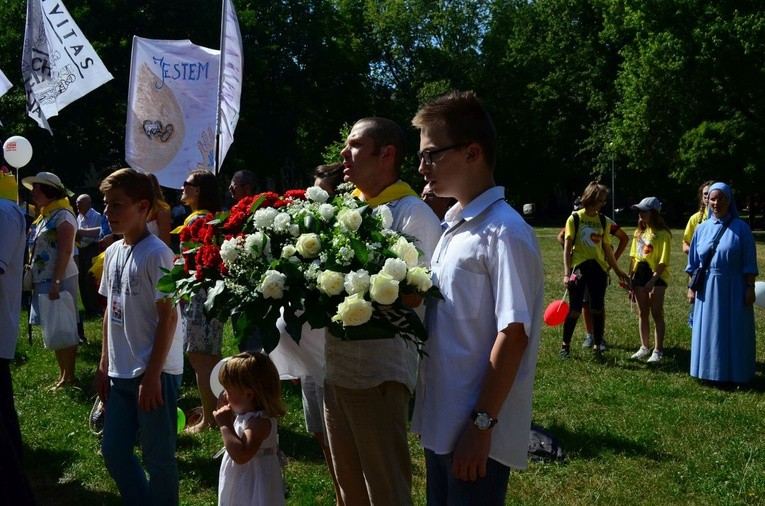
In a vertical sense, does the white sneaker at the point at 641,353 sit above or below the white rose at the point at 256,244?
below

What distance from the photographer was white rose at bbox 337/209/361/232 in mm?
3100

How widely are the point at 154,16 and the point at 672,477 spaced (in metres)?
30.4

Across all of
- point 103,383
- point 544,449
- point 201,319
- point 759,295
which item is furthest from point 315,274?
point 759,295

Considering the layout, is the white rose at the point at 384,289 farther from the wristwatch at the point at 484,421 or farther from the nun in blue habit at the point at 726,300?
the nun in blue habit at the point at 726,300

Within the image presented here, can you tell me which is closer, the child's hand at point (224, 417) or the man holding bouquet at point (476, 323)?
the man holding bouquet at point (476, 323)

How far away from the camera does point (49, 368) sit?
352 inches

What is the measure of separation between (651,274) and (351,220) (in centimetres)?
735

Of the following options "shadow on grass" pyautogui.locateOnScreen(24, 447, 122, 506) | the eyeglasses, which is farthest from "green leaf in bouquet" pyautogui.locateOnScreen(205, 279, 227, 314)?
"shadow on grass" pyautogui.locateOnScreen(24, 447, 122, 506)

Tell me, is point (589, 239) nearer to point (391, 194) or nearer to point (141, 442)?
point (391, 194)

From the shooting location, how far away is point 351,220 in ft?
10.2

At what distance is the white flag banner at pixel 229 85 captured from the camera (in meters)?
7.23

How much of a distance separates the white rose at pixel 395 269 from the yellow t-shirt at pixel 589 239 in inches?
271

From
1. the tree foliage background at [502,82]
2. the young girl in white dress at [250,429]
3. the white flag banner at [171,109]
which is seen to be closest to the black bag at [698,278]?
the white flag banner at [171,109]

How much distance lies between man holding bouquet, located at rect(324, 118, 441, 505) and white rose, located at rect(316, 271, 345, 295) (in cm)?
60
